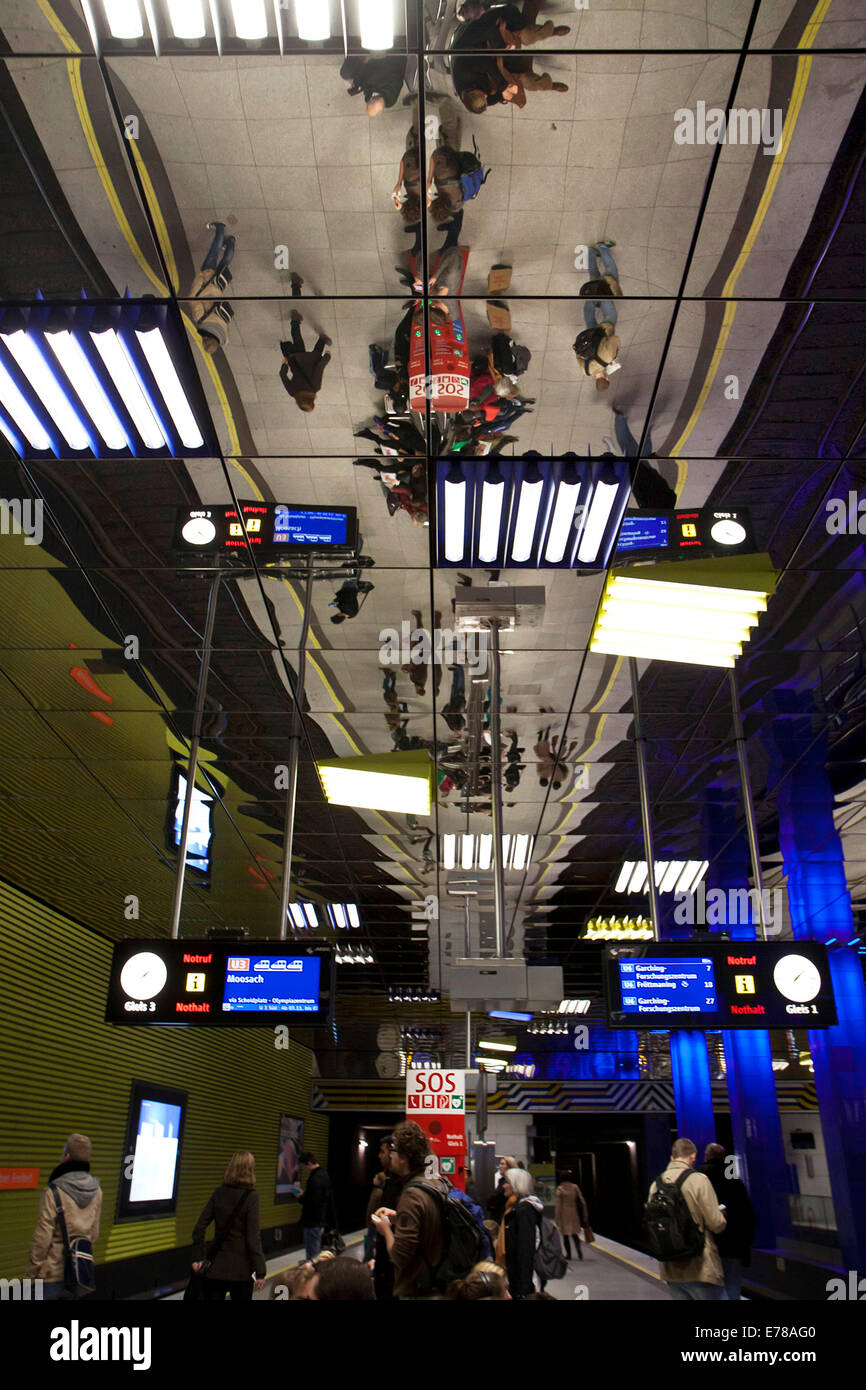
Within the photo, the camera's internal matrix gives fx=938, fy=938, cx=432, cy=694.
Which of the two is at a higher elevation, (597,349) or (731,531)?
(597,349)

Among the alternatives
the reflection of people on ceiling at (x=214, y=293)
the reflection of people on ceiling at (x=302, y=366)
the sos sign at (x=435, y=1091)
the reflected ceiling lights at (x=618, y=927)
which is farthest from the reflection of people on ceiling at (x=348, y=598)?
the reflected ceiling lights at (x=618, y=927)

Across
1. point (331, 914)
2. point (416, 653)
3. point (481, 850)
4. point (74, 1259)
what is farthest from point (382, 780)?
point (331, 914)

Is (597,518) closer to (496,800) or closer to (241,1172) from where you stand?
(496,800)

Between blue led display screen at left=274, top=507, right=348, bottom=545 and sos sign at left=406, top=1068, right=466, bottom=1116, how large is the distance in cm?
637

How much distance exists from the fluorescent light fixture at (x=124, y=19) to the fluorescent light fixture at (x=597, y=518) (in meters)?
2.86

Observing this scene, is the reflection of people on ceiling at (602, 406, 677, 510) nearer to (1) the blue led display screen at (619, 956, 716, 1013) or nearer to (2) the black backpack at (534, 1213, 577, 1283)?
(1) the blue led display screen at (619, 956, 716, 1013)

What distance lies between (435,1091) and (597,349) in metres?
7.97

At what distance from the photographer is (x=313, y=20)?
320cm

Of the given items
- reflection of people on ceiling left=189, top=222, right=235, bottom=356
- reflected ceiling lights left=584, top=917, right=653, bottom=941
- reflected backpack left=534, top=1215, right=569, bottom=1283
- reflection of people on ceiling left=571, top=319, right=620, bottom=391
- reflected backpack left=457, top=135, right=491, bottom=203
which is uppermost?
reflected backpack left=457, top=135, right=491, bottom=203

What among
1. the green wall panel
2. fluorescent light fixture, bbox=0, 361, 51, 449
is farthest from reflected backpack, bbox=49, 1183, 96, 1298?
fluorescent light fixture, bbox=0, 361, 51, 449

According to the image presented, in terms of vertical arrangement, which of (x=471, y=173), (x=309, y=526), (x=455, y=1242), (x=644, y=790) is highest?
(x=471, y=173)

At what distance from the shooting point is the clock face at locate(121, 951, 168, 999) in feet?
18.6

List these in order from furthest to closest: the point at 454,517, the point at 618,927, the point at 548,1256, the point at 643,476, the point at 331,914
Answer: the point at 618,927 < the point at 331,914 < the point at 548,1256 < the point at 454,517 < the point at 643,476
